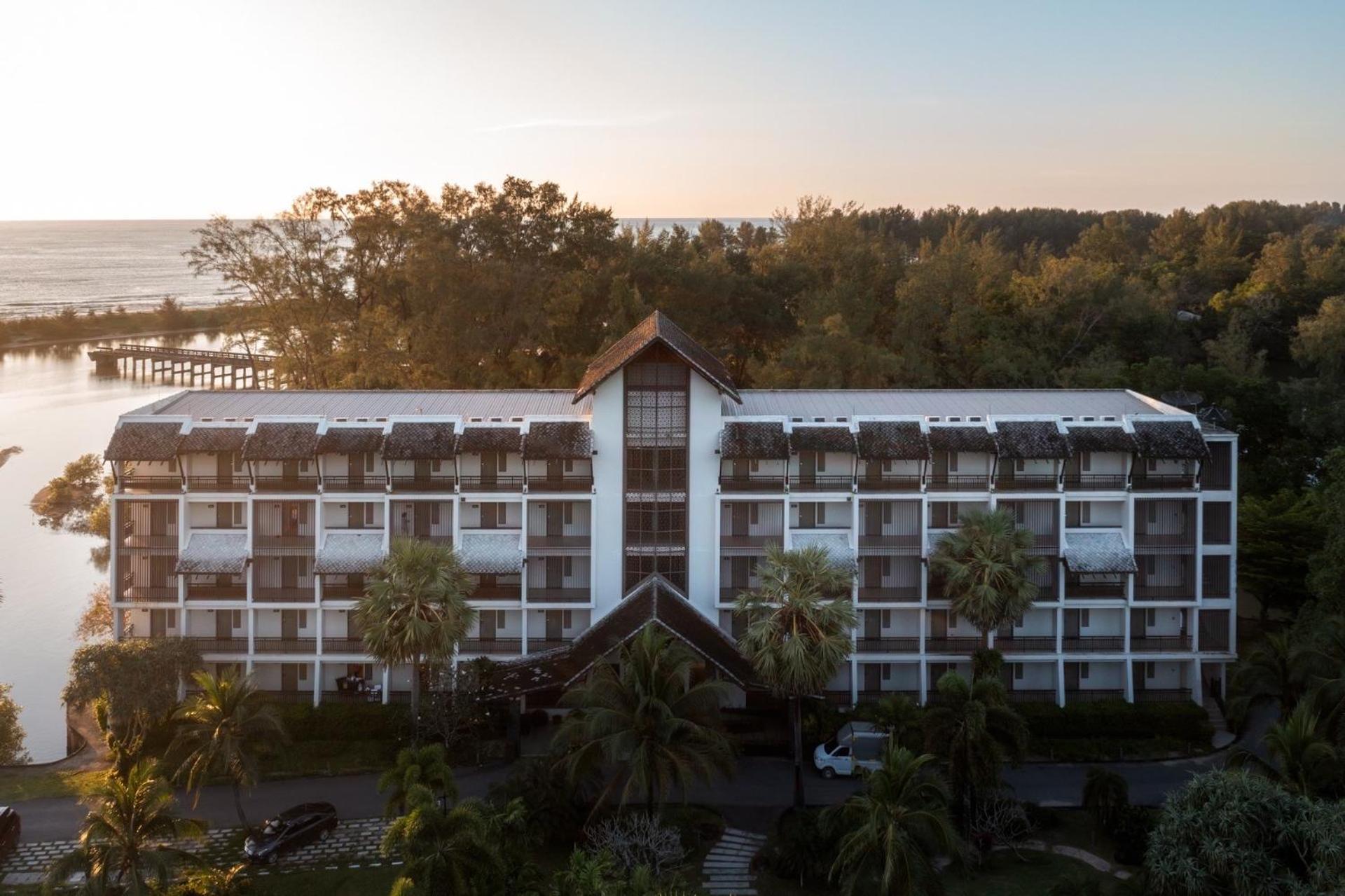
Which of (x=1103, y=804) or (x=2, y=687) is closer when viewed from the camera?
(x=1103, y=804)

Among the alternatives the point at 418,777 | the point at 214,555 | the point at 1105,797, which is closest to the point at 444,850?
the point at 418,777

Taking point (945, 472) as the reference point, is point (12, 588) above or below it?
below

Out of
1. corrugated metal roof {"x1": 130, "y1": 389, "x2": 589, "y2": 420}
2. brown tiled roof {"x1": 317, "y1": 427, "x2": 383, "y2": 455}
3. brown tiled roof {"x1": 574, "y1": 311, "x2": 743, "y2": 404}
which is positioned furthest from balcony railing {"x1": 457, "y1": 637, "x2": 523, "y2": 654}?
brown tiled roof {"x1": 574, "y1": 311, "x2": 743, "y2": 404}

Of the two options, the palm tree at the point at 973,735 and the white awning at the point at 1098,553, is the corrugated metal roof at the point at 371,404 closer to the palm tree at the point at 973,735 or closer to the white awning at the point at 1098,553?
the palm tree at the point at 973,735

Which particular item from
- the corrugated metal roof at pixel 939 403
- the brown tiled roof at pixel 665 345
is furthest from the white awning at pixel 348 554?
the corrugated metal roof at pixel 939 403

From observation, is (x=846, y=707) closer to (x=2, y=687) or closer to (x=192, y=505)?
(x=192, y=505)

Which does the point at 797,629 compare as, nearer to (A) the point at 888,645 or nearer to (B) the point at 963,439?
(A) the point at 888,645

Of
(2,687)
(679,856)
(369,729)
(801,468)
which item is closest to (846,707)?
(801,468)
